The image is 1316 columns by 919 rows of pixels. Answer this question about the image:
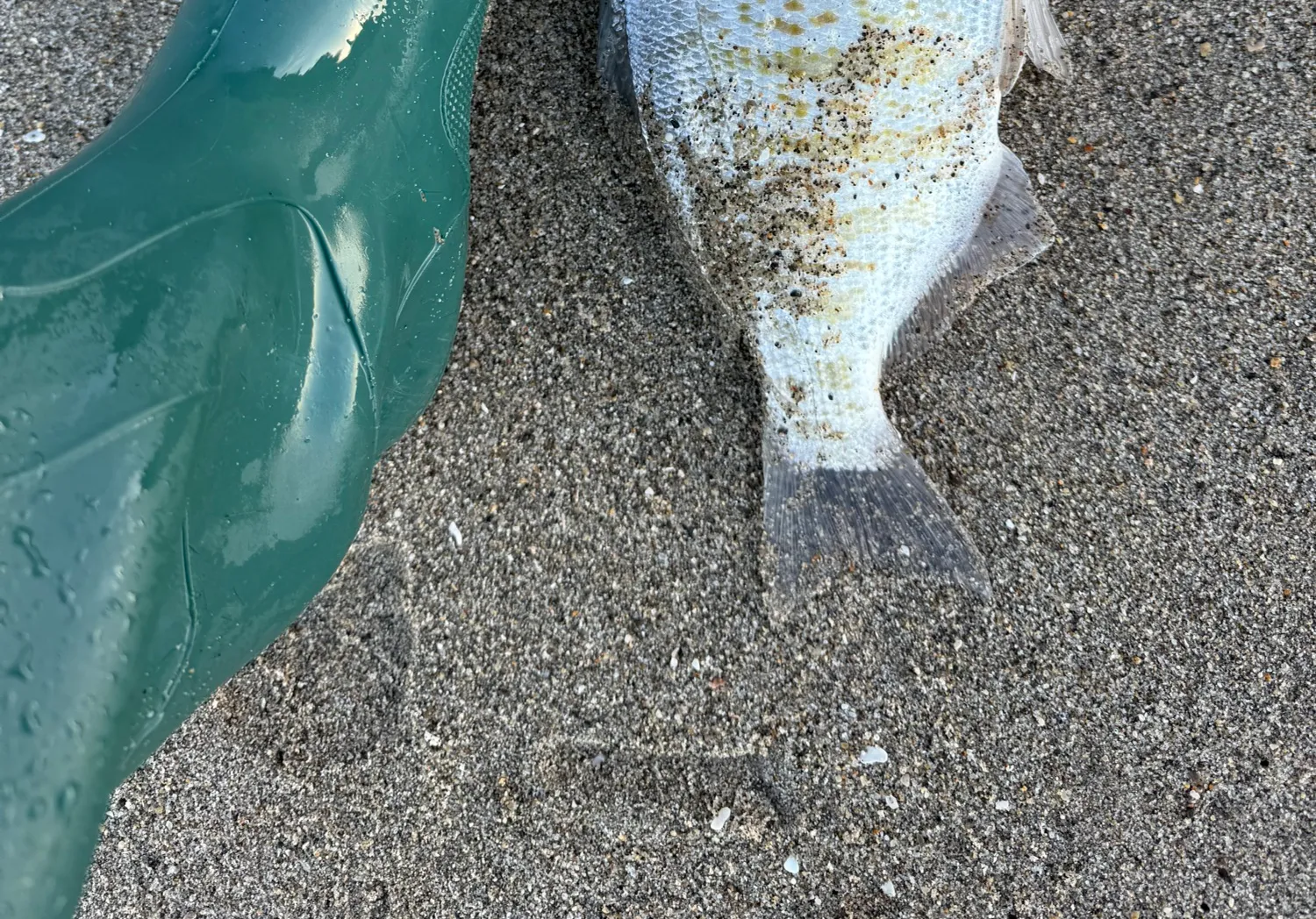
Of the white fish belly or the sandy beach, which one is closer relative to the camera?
the white fish belly

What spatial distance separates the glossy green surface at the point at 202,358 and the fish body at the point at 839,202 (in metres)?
0.43

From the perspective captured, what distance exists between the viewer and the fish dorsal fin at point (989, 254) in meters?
1.36

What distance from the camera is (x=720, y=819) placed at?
1409 millimetres

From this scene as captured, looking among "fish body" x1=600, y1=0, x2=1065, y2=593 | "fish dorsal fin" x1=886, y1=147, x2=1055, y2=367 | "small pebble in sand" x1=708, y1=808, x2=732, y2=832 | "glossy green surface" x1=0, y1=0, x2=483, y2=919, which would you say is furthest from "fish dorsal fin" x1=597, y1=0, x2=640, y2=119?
"small pebble in sand" x1=708, y1=808, x2=732, y2=832

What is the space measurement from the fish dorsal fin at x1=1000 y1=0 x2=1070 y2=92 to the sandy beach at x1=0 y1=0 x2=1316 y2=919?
159mm

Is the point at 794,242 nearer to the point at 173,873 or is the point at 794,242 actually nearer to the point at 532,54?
the point at 532,54

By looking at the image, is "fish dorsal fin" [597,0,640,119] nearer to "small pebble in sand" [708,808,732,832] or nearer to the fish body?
the fish body

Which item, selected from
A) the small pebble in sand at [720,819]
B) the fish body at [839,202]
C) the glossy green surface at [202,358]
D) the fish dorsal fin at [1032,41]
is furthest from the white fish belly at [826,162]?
the small pebble in sand at [720,819]

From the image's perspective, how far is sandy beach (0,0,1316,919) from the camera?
4.62 feet

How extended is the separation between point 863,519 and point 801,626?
0.23 m

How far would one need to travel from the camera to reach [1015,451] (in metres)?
1.46

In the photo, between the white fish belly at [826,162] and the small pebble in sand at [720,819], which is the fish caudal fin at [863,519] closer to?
the white fish belly at [826,162]

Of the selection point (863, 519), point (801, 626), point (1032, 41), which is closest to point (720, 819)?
point (801, 626)

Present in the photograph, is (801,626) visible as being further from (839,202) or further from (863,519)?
(839,202)
